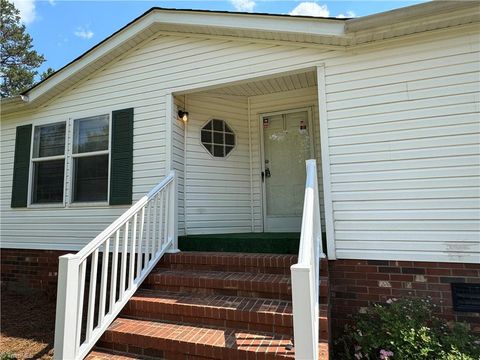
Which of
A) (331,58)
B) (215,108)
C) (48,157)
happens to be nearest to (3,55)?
(48,157)

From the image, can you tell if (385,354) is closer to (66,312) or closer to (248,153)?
(66,312)

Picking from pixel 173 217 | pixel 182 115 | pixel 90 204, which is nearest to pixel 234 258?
pixel 173 217

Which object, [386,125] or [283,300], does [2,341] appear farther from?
[386,125]

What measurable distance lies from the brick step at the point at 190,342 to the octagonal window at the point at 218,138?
2716 mm

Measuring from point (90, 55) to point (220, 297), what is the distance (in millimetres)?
4187

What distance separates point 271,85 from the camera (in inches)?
180

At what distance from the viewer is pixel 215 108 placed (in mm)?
4848

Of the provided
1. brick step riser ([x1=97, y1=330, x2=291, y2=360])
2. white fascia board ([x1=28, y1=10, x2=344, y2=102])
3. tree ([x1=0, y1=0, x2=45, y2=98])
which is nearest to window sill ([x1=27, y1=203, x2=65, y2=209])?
white fascia board ([x1=28, y1=10, x2=344, y2=102])

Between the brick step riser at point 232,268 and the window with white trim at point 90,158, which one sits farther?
the window with white trim at point 90,158

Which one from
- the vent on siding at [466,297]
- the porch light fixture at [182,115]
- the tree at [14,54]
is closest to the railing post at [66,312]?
the porch light fixture at [182,115]

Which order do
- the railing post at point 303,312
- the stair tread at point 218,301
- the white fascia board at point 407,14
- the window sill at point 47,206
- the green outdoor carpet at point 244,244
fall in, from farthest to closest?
the window sill at point 47,206 → the green outdoor carpet at point 244,244 → the white fascia board at point 407,14 → the stair tread at point 218,301 → the railing post at point 303,312

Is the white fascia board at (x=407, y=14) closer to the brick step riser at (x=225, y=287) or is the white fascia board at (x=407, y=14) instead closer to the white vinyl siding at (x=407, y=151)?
the white vinyl siding at (x=407, y=151)

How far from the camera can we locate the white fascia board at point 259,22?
3.33 meters

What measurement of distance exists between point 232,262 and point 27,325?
8.96ft
